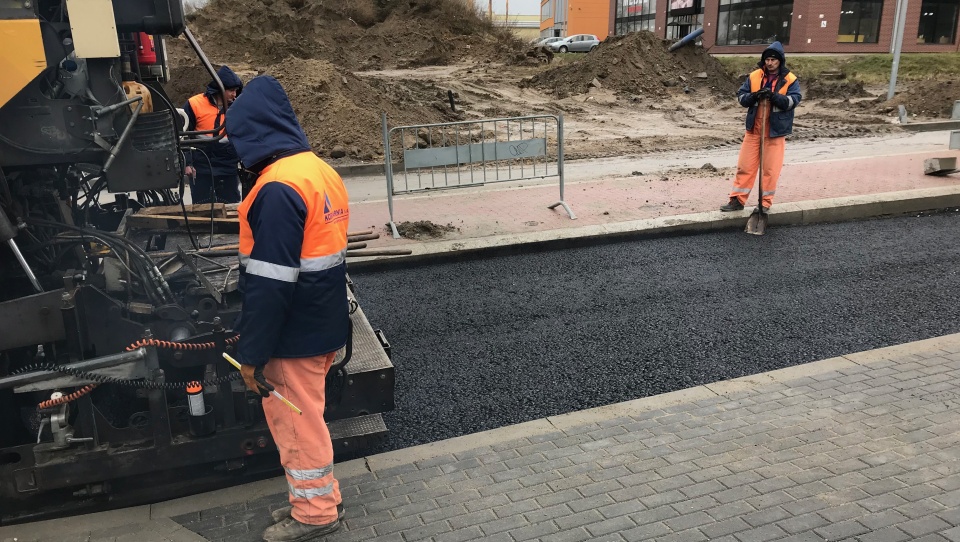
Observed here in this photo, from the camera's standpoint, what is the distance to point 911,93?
2177 centimetres

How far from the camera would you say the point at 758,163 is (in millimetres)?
8953

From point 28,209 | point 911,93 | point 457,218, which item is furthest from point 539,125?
point 28,209

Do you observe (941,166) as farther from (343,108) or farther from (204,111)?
(343,108)

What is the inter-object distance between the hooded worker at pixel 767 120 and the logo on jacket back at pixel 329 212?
6661mm

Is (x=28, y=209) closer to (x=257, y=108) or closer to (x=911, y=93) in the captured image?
(x=257, y=108)

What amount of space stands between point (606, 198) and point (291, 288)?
25.3ft

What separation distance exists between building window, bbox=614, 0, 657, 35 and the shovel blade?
50.9 meters

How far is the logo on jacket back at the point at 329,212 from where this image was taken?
3043 millimetres

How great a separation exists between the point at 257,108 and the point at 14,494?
7.06ft

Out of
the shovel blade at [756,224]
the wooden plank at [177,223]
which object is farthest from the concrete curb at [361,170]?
the wooden plank at [177,223]

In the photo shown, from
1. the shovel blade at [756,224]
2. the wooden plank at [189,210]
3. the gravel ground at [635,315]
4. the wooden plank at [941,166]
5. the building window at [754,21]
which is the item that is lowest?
the gravel ground at [635,315]

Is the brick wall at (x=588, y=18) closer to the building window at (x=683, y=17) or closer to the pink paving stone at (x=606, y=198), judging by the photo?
the building window at (x=683, y=17)

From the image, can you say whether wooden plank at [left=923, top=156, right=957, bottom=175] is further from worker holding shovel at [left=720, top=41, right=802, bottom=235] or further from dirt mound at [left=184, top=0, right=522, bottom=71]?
dirt mound at [left=184, top=0, right=522, bottom=71]

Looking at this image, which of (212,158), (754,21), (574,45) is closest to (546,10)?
(574,45)
